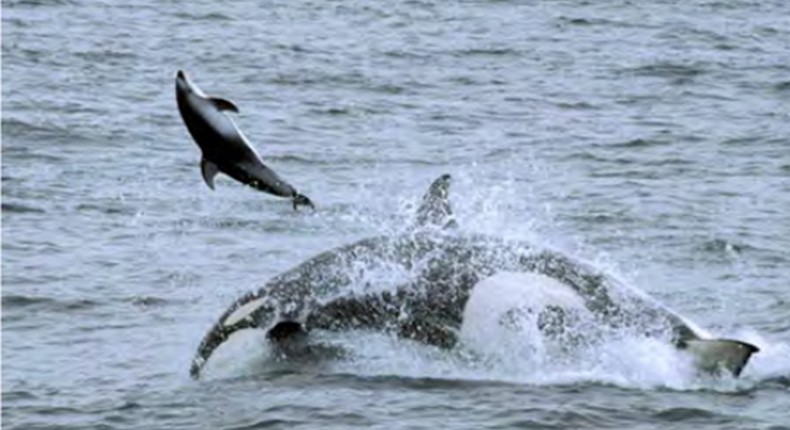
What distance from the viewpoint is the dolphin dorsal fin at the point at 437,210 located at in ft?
51.3

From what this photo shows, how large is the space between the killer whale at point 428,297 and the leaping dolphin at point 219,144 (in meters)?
0.88

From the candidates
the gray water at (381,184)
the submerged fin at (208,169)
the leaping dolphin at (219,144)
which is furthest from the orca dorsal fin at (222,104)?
the gray water at (381,184)

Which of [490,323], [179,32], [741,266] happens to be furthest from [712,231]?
[179,32]

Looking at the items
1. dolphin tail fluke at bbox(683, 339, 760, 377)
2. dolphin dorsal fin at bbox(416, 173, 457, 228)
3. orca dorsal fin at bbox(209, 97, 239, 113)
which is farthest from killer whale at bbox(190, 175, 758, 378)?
orca dorsal fin at bbox(209, 97, 239, 113)

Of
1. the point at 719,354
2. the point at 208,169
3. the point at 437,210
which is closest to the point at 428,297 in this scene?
the point at 437,210

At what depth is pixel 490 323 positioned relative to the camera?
49.5 feet

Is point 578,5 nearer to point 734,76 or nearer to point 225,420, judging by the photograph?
point 734,76

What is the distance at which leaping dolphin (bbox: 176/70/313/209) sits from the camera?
1448cm

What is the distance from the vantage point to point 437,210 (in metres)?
15.7

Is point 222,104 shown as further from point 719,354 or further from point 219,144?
point 719,354

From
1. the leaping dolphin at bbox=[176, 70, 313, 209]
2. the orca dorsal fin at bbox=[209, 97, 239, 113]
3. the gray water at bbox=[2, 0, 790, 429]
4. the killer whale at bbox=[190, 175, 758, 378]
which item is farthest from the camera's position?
the killer whale at bbox=[190, 175, 758, 378]

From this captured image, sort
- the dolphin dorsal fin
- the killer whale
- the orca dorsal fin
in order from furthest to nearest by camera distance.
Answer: the dolphin dorsal fin, the killer whale, the orca dorsal fin

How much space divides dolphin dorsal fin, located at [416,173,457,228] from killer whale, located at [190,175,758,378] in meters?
0.29

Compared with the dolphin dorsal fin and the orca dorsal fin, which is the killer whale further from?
the orca dorsal fin
